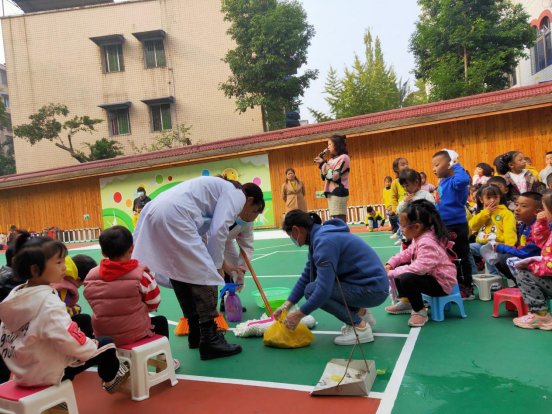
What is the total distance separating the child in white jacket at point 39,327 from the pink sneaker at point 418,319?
2.57 m

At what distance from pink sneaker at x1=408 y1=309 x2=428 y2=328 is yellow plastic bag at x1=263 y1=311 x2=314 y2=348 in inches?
35.8

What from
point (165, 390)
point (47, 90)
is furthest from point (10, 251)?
point (47, 90)

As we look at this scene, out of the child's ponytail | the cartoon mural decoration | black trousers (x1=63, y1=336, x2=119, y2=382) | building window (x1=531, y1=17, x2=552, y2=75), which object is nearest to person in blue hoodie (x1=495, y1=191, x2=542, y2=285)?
black trousers (x1=63, y1=336, x2=119, y2=382)

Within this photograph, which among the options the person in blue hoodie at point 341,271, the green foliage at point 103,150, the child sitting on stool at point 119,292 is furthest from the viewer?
the green foliage at point 103,150

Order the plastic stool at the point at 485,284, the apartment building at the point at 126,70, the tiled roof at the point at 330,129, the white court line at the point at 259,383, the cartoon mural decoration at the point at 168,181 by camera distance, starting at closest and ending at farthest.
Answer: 1. the white court line at the point at 259,383
2. the plastic stool at the point at 485,284
3. the tiled roof at the point at 330,129
4. the cartoon mural decoration at the point at 168,181
5. the apartment building at the point at 126,70

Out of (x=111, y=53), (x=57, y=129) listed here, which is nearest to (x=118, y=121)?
(x=57, y=129)

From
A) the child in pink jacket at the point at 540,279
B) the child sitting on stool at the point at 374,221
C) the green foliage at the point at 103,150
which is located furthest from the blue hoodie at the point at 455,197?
the green foliage at the point at 103,150

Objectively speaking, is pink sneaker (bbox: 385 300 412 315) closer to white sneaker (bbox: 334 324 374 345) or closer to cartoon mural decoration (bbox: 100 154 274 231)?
white sneaker (bbox: 334 324 374 345)

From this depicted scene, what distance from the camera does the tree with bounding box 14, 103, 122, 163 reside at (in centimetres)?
2444

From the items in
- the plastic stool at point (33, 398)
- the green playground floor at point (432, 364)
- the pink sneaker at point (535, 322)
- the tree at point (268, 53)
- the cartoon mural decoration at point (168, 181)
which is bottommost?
the green playground floor at point (432, 364)

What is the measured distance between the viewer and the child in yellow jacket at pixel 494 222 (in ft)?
14.5

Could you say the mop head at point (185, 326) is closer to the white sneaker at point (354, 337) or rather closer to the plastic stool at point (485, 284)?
the white sneaker at point (354, 337)

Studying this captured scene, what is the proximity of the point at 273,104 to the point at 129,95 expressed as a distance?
9113 mm

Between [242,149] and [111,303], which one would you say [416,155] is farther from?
[111,303]
